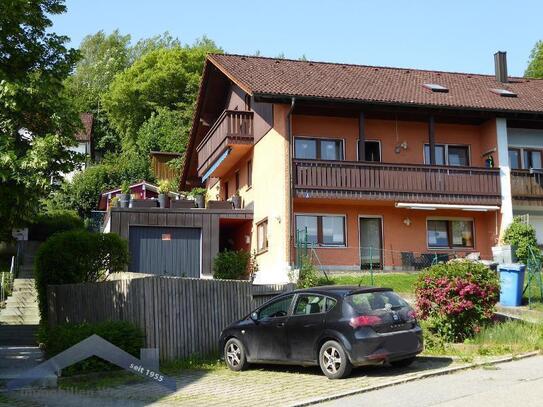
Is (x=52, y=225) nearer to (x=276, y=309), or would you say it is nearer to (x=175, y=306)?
(x=175, y=306)

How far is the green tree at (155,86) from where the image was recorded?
199 feet

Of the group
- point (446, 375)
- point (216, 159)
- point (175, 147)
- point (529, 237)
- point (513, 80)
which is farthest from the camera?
point (175, 147)

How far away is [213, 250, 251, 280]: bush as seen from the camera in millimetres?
26969

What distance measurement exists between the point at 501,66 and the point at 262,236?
585 inches

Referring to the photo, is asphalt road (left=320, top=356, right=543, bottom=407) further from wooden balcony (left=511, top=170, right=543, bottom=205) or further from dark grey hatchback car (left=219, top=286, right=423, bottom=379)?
wooden balcony (left=511, top=170, right=543, bottom=205)

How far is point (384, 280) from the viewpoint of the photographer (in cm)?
2258

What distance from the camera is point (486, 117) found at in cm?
2781

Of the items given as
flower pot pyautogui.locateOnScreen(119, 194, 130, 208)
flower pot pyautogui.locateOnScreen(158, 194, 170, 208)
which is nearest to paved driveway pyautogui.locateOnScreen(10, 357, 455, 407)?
flower pot pyautogui.locateOnScreen(119, 194, 130, 208)

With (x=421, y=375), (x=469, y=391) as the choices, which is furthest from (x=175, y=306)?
(x=469, y=391)

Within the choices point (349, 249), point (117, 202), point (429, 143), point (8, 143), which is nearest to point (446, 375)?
point (8, 143)

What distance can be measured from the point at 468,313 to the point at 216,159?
17.5 m

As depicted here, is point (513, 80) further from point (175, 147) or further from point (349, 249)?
point (175, 147)

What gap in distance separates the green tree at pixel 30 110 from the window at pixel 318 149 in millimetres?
13512

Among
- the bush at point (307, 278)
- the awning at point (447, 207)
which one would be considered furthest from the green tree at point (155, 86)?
the bush at point (307, 278)
